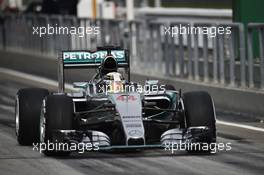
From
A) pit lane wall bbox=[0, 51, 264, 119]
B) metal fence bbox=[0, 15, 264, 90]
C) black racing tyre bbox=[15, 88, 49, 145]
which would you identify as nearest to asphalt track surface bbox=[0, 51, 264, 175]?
black racing tyre bbox=[15, 88, 49, 145]

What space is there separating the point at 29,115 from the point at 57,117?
125 centimetres

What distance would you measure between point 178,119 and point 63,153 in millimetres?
1449

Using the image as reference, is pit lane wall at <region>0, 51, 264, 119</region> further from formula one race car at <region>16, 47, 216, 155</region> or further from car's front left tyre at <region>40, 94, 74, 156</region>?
car's front left tyre at <region>40, 94, 74, 156</region>

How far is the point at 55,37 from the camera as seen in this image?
A: 3138 centimetres

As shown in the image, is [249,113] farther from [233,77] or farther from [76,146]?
[76,146]

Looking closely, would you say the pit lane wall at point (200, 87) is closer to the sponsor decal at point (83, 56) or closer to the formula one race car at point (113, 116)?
the sponsor decal at point (83, 56)

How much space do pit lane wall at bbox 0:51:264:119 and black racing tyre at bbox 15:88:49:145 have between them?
16.9ft

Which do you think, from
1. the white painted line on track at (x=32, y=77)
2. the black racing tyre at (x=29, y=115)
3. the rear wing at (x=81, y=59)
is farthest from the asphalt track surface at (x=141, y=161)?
the white painted line on track at (x=32, y=77)

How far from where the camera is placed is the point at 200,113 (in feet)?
44.0

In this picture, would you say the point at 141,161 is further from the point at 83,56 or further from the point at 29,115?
the point at 83,56

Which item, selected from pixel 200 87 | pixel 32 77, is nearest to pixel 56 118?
pixel 200 87

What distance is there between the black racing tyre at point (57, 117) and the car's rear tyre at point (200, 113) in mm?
1382

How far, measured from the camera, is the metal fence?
19500mm

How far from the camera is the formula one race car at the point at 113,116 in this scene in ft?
43.0
